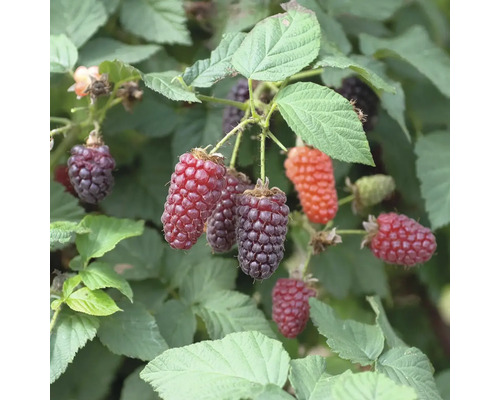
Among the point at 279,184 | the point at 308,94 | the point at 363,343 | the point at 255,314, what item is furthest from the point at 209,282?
the point at 308,94

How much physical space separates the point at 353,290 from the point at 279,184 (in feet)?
1.91

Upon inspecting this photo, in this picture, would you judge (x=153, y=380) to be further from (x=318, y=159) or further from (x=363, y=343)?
(x=318, y=159)

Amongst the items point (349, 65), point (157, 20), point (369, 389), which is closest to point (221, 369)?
point (369, 389)

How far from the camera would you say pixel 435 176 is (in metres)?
1.65

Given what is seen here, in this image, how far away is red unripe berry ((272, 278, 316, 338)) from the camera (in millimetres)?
1363

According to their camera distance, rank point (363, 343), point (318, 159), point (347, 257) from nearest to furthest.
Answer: point (363, 343) < point (318, 159) < point (347, 257)

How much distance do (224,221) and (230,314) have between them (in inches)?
9.6

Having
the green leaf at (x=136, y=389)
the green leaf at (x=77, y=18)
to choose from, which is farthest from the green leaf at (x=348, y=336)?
the green leaf at (x=77, y=18)

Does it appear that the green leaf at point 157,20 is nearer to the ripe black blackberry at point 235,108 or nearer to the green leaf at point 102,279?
the ripe black blackberry at point 235,108

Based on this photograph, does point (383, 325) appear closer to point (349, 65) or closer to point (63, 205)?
point (349, 65)

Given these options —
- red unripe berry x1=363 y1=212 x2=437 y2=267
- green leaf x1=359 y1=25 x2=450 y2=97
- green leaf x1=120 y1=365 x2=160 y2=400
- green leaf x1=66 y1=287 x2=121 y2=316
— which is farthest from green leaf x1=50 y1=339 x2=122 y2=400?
green leaf x1=359 y1=25 x2=450 y2=97

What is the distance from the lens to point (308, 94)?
119cm

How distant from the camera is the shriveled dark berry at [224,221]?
48.6 inches

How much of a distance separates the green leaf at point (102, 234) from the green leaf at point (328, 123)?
39 centimetres
